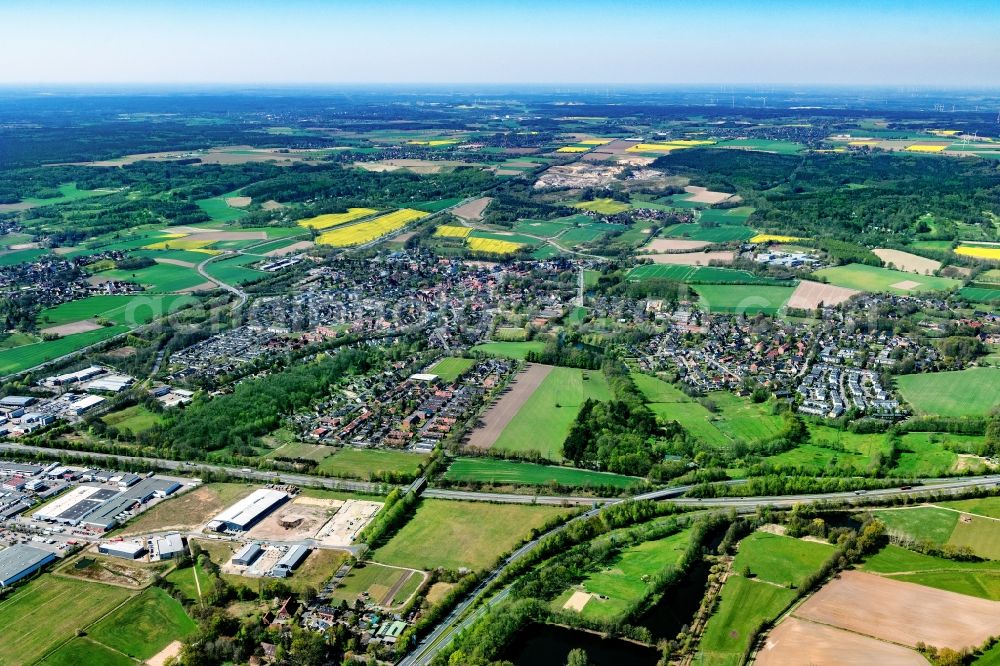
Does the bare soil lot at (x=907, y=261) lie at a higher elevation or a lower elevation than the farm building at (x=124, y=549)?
higher

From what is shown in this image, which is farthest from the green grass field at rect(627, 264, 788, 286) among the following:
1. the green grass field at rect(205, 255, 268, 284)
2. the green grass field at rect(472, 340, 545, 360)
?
the green grass field at rect(205, 255, 268, 284)

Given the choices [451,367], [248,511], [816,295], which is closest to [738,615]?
[248,511]

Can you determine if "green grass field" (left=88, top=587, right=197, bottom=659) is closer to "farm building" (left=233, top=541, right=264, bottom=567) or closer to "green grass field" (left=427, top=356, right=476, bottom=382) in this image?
"farm building" (left=233, top=541, right=264, bottom=567)

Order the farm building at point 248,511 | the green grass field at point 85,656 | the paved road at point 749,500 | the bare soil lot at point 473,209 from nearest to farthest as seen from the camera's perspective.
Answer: the green grass field at point 85,656 → the paved road at point 749,500 → the farm building at point 248,511 → the bare soil lot at point 473,209

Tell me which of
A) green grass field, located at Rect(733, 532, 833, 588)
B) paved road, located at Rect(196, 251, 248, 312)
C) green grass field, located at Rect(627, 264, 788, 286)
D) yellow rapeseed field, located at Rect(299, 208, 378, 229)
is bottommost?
green grass field, located at Rect(733, 532, 833, 588)

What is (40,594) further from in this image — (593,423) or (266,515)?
(593,423)

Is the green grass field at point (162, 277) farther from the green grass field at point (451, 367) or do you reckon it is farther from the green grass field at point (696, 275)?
the green grass field at point (696, 275)

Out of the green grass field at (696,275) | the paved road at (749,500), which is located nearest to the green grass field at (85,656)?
the paved road at (749,500)
